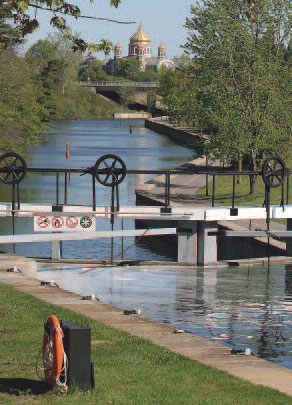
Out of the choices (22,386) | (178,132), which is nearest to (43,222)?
(22,386)

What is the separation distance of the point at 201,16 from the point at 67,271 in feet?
88.2

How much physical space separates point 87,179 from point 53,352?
60155 mm

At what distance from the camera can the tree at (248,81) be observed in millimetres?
44969

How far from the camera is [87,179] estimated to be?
230ft

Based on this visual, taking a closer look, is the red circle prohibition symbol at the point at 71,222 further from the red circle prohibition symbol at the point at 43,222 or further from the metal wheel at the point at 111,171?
the metal wheel at the point at 111,171

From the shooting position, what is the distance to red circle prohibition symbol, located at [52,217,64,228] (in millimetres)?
26875

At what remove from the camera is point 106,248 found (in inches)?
1518

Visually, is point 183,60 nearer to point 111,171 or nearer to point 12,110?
point 12,110

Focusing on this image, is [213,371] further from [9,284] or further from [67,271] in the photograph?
[67,271]

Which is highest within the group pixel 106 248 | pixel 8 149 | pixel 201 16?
pixel 201 16

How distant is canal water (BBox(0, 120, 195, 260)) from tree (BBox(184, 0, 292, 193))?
794cm

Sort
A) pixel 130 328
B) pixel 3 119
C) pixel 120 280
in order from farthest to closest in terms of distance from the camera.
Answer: pixel 3 119
pixel 120 280
pixel 130 328

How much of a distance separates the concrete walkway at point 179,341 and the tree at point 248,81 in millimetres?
27600

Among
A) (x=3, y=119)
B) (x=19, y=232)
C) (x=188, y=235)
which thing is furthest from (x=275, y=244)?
(x=3, y=119)
